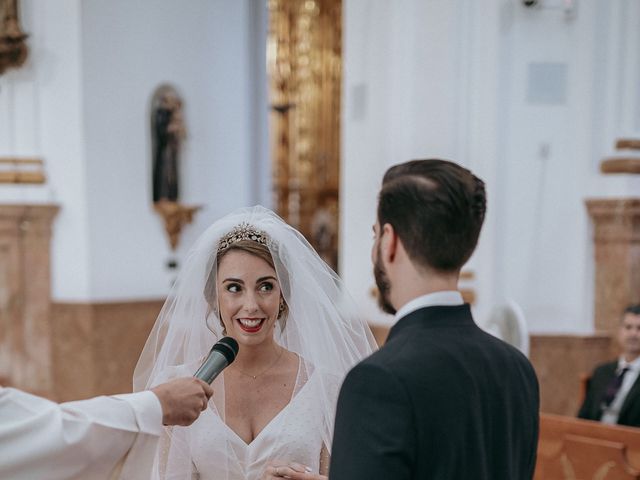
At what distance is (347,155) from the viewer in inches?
260

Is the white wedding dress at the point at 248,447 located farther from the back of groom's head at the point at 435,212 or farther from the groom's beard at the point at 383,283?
the back of groom's head at the point at 435,212

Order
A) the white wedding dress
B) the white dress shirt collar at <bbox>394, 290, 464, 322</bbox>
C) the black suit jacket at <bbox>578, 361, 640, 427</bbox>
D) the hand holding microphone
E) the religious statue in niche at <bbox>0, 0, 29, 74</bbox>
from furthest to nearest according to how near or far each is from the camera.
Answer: the religious statue in niche at <bbox>0, 0, 29, 74</bbox>
the black suit jacket at <bbox>578, 361, 640, 427</bbox>
the white wedding dress
the hand holding microphone
the white dress shirt collar at <bbox>394, 290, 464, 322</bbox>

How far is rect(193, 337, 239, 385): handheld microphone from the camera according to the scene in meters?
1.98

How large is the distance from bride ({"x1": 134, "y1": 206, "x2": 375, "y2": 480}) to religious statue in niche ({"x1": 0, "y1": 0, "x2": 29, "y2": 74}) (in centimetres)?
A: 506

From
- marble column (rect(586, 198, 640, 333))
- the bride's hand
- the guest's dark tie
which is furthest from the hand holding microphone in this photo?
marble column (rect(586, 198, 640, 333))

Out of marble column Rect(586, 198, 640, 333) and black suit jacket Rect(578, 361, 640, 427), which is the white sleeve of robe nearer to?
black suit jacket Rect(578, 361, 640, 427)

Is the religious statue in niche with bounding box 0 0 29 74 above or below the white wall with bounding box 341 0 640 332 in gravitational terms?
above

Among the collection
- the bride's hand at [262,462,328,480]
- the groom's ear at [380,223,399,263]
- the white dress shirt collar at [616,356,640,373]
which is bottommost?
the white dress shirt collar at [616,356,640,373]

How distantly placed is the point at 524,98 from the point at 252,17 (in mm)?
3908

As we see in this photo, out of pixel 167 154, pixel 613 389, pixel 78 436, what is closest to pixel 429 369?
pixel 78 436

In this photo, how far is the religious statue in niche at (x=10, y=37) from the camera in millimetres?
6820

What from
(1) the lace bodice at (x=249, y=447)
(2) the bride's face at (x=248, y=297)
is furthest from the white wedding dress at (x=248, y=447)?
(2) the bride's face at (x=248, y=297)

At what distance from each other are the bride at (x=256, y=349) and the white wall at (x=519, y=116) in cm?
359

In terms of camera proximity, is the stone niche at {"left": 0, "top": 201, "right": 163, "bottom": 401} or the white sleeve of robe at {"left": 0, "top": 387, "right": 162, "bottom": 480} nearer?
the white sleeve of robe at {"left": 0, "top": 387, "right": 162, "bottom": 480}
